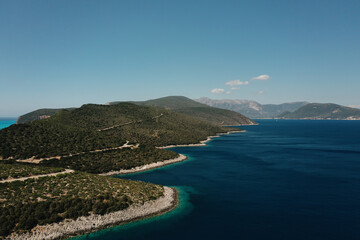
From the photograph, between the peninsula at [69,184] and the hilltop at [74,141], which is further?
the hilltop at [74,141]

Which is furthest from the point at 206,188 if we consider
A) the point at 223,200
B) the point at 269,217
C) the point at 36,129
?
the point at 36,129

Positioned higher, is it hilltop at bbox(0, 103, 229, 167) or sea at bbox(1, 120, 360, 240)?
hilltop at bbox(0, 103, 229, 167)

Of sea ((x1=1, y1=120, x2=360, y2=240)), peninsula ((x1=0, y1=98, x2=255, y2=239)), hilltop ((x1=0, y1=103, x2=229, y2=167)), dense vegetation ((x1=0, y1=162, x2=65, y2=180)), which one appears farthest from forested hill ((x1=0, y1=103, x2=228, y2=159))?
sea ((x1=1, y1=120, x2=360, y2=240))

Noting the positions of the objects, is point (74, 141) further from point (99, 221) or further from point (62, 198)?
point (99, 221)

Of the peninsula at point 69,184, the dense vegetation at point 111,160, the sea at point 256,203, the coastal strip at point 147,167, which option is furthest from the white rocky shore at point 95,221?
the dense vegetation at point 111,160

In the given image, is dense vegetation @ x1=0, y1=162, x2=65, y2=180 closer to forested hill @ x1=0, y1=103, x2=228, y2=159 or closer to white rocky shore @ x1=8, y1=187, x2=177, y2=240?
forested hill @ x1=0, y1=103, x2=228, y2=159

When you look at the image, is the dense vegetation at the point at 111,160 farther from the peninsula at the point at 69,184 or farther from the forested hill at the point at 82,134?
the forested hill at the point at 82,134

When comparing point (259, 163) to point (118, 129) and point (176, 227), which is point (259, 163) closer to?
point (176, 227)
